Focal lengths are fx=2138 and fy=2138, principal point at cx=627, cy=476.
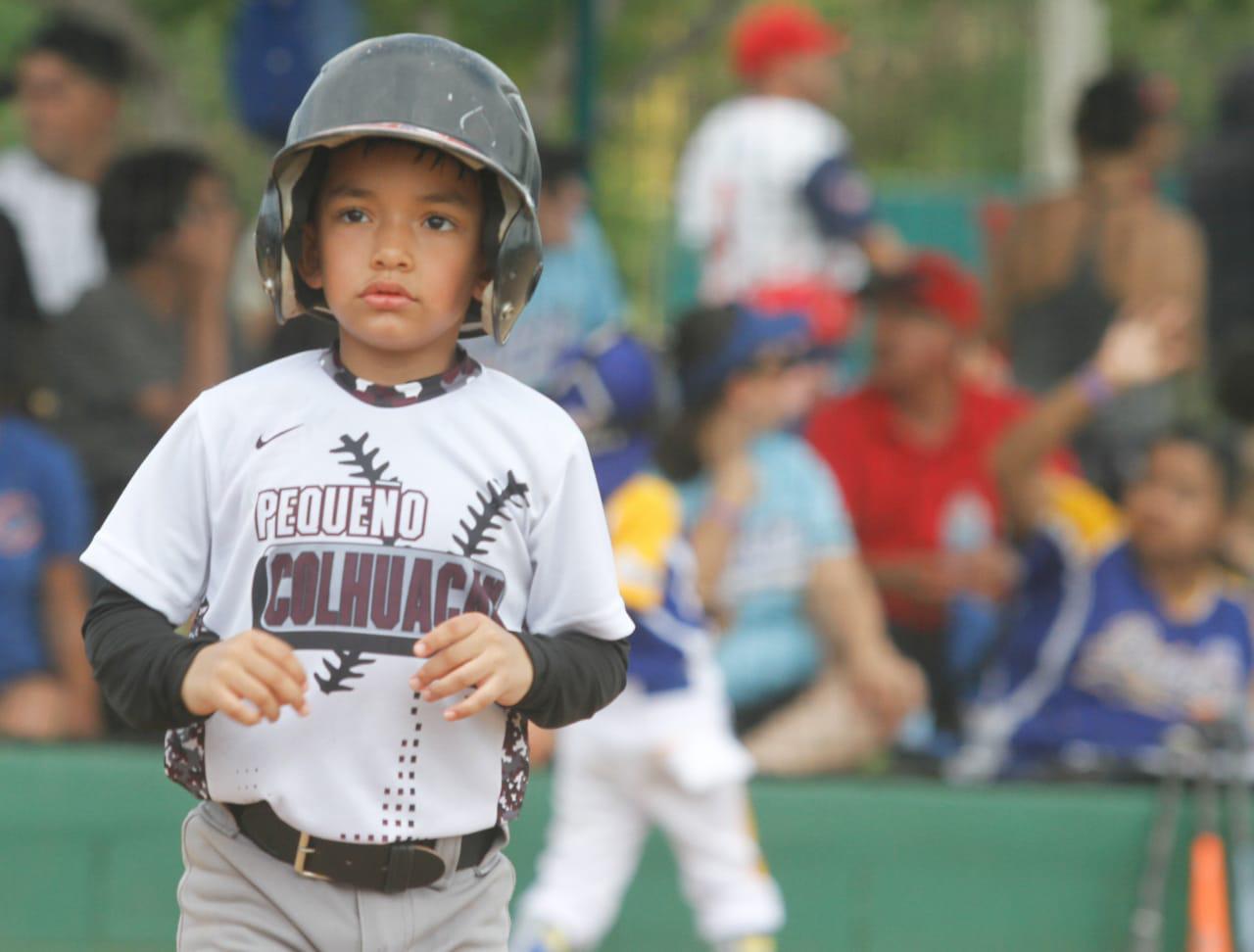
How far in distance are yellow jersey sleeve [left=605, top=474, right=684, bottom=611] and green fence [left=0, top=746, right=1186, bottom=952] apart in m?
0.97

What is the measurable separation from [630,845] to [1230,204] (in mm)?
3208

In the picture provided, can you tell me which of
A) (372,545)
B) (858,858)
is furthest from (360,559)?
(858,858)

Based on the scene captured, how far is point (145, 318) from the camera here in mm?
5562

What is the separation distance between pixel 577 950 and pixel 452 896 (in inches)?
98.2

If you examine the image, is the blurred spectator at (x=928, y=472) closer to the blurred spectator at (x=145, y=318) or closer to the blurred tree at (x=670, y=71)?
the blurred tree at (x=670, y=71)

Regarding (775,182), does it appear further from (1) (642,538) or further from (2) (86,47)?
(1) (642,538)

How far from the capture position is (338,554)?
247 centimetres

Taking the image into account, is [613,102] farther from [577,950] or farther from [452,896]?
[452,896]

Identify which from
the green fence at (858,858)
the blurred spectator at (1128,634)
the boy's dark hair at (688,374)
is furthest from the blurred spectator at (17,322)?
the blurred spectator at (1128,634)

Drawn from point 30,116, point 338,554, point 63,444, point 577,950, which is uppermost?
point 30,116

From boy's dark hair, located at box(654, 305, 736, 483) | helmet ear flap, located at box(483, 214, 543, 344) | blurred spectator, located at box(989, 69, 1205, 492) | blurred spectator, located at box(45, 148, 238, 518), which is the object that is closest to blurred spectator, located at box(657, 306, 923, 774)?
boy's dark hair, located at box(654, 305, 736, 483)

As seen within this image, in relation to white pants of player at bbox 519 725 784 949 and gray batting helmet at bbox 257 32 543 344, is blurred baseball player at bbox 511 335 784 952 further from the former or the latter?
gray batting helmet at bbox 257 32 543 344

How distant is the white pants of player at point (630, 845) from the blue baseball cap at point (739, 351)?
0.99m

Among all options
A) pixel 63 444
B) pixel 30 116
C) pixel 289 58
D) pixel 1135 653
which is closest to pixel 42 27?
pixel 30 116
